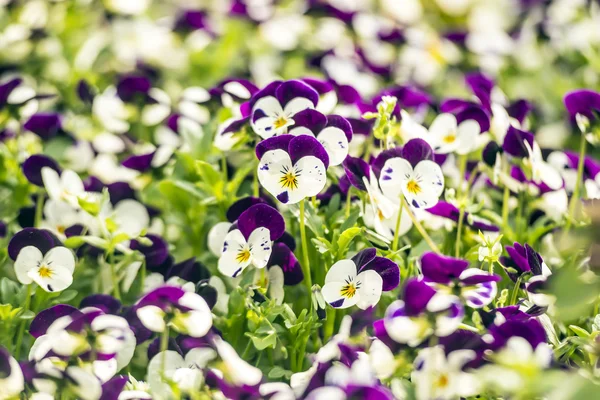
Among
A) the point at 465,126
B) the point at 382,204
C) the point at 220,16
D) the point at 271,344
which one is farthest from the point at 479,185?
the point at 220,16

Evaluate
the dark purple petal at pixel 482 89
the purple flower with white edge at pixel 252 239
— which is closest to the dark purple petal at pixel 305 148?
the purple flower with white edge at pixel 252 239

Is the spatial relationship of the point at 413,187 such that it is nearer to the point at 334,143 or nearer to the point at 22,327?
the point at 334,143

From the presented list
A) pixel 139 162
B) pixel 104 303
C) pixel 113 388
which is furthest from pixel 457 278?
pixel 139 162

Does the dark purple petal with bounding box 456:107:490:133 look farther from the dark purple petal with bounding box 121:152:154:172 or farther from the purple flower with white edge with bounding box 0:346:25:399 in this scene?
the purple flower with white edge with bounding box 0:346:25:399

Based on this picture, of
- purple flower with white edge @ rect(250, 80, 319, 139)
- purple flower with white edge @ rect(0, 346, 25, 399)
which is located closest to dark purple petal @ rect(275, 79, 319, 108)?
purple flower with white edge @ rect(250, 80, 319, 139)

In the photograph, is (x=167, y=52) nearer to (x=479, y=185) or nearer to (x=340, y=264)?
(x=479, y=185)

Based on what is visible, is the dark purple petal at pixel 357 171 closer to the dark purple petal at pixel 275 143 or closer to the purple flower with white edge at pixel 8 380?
the dark purple petal at pixel 275 143
